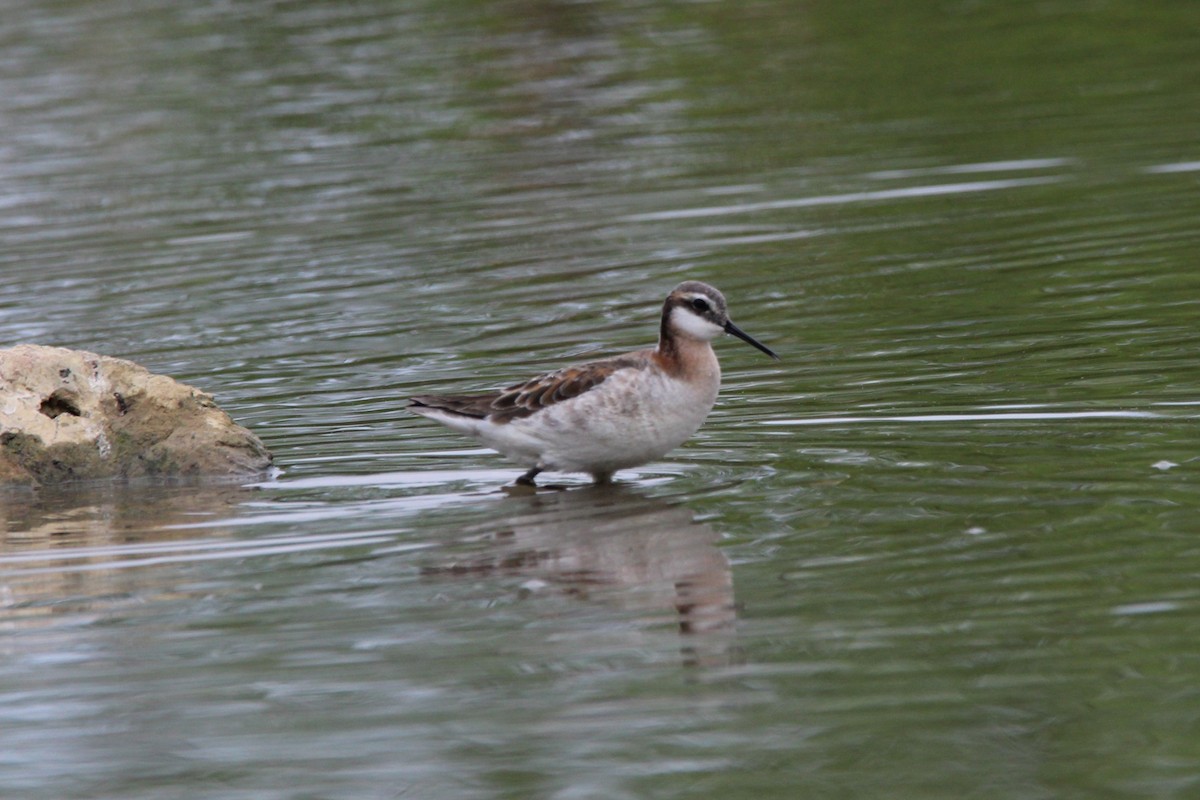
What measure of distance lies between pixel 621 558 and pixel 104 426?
4273 millimetres

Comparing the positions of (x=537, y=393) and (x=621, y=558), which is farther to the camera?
(x=537, y=393)

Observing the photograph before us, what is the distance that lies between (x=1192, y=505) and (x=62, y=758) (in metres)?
5.72

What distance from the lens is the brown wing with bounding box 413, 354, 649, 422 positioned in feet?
40.2

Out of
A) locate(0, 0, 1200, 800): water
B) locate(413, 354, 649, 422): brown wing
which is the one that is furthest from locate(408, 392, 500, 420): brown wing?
locate(0, 0, 1200, 800): water

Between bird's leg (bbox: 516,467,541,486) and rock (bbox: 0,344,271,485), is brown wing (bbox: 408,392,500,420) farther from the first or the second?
rock (bbox: 0,344,271,485)

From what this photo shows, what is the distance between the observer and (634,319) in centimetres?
1686

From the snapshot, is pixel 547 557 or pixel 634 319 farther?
pixel 634 319

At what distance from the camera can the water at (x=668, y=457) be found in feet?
26.2

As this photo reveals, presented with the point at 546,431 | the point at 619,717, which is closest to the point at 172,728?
the point at 619,717

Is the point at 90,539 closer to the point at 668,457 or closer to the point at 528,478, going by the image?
the point at 528,478

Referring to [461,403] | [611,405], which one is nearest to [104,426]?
[461,403]

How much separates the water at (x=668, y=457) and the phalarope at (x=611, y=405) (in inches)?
11.6

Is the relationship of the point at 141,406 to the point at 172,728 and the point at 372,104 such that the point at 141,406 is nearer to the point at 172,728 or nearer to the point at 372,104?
the point at 172,728

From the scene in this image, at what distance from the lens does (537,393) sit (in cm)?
1235
